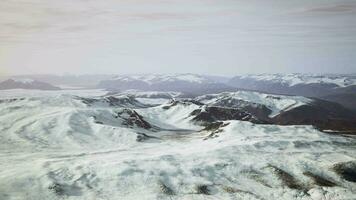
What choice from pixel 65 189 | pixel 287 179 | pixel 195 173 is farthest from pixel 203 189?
pixel 65 189

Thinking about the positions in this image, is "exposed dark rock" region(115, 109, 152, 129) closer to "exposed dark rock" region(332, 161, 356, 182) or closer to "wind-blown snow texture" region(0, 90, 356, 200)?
"wind-blown snow texture" region(0, 90, 356, 200)

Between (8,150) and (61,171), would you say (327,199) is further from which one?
(8,150)

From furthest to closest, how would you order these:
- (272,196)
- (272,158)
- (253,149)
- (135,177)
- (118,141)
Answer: (118,141), (253,149), (272,158), (135,177), (272,196)

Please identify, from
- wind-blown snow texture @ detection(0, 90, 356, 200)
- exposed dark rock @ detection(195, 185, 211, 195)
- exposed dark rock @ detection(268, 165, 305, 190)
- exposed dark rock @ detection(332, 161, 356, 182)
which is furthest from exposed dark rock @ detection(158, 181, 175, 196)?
exposed dark rock @ detection(332, 161, 356, 182)

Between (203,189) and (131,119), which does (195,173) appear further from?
(131,119)

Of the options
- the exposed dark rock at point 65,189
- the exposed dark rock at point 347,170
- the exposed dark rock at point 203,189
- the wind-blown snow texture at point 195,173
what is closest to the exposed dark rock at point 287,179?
the wind-blown snow texture at point 195,173

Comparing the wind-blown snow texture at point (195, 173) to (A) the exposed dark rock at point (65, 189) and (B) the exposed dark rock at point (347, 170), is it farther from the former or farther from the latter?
(B) the exposed dark rock at point (347, 170)

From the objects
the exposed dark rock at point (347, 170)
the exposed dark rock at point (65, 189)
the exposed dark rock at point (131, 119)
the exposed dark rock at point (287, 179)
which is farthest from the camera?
the exposed dark rock at point (131, 119)

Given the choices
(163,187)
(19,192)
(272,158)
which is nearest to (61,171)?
(19,192)
